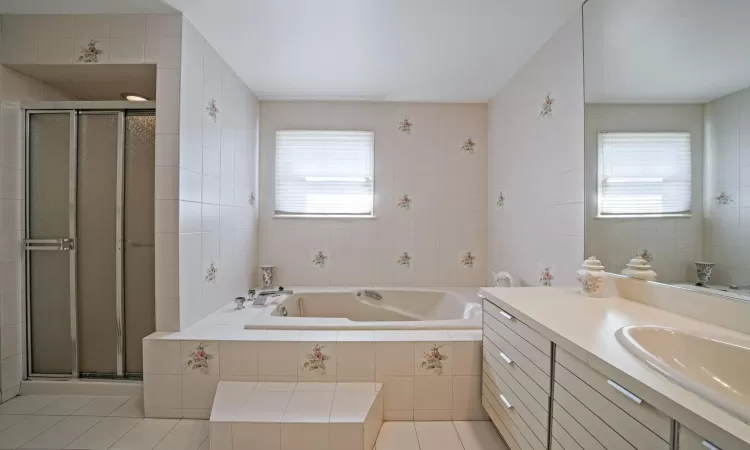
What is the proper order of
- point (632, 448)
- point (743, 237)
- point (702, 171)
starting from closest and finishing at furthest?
point (632, 448)
point (743, 237)
point (702, 171)

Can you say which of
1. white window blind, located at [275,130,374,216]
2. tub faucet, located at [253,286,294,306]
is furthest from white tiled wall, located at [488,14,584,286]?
tub faucet, located at [253,286,294,306]

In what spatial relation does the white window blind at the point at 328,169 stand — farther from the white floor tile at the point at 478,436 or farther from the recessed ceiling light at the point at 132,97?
the white floor tile at the point at 478,436

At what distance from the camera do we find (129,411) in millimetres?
1604

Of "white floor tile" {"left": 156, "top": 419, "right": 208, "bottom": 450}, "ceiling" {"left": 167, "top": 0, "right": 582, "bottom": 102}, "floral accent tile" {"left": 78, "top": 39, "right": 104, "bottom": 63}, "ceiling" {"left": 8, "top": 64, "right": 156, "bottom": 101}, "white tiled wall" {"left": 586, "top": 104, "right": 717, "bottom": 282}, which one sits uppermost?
"ceiling" {"left": 167, "top": 0, "right": 582, "bottom": 102}

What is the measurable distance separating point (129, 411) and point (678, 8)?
9.80ft

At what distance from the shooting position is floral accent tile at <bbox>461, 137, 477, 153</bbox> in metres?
2.66

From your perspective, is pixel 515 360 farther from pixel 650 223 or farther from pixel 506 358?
pixel 650 223

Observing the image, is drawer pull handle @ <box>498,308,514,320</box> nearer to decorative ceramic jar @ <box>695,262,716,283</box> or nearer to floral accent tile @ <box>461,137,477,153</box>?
decorative ceramic jar @ <box>695,262,716,283</box>

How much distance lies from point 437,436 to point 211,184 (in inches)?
75.2

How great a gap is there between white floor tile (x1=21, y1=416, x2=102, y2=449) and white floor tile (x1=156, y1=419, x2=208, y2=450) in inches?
17.2

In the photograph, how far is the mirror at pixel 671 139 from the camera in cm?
91

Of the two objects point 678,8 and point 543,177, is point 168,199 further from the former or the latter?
point 678,8

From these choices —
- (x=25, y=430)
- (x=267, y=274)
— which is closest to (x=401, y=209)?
(x=267, y=274)

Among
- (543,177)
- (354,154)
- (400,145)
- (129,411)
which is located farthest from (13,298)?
(543,177)
